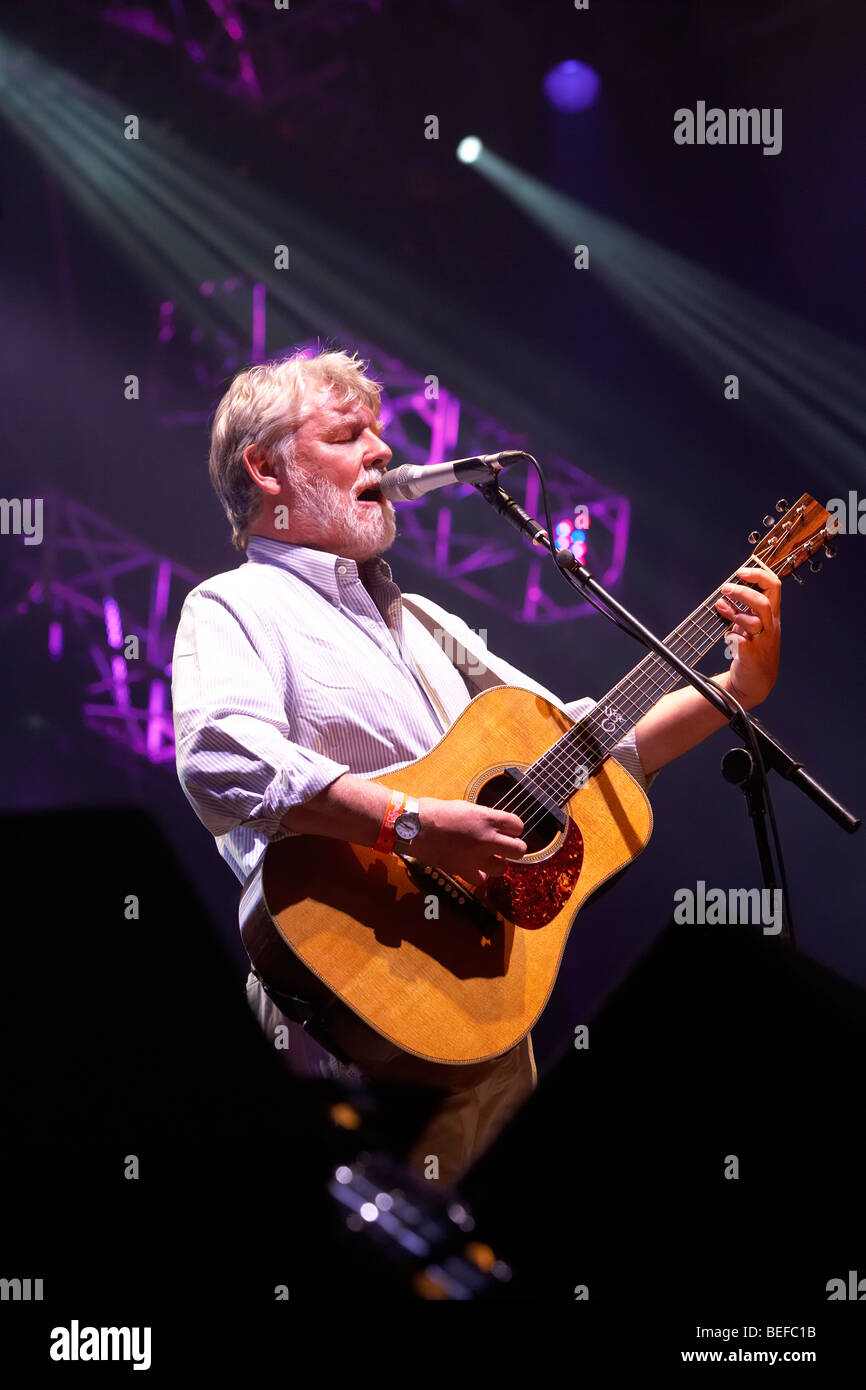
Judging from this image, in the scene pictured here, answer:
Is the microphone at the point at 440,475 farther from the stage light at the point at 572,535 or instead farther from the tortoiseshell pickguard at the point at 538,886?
the stage light at the point at 572,535

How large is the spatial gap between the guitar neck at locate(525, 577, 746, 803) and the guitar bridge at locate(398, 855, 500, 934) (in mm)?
334

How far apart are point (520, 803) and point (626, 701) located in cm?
35

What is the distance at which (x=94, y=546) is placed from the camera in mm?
3342

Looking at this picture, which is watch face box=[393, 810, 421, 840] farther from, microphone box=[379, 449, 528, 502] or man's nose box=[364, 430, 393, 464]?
man's nose box=[364, 430, 393, 464]

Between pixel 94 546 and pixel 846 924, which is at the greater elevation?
pixel 94 546

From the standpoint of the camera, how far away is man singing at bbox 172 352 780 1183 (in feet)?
6.91

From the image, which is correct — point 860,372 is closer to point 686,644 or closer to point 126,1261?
point 686,644

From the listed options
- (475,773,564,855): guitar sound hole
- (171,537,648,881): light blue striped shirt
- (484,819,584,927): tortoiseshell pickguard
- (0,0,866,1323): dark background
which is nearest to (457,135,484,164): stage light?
(0,0,866,1323): dark background

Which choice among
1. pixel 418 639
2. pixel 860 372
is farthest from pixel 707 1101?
pixel 860 372
